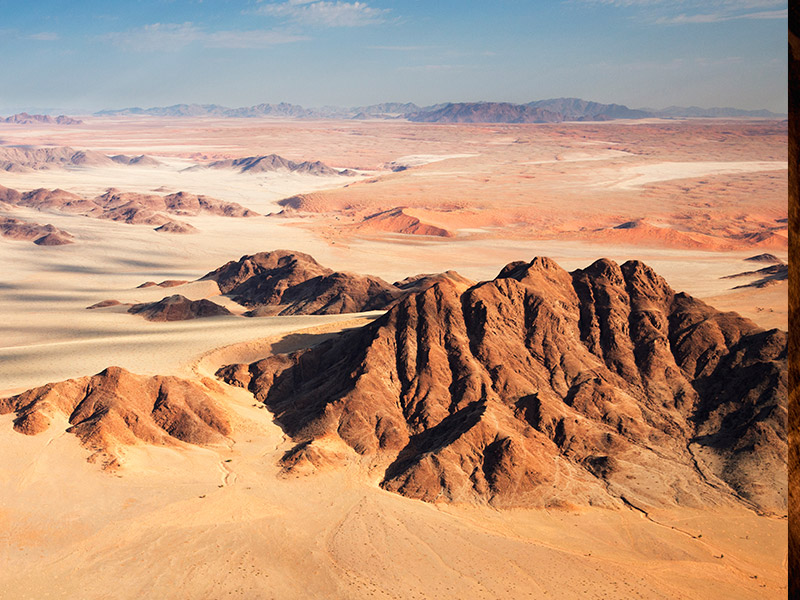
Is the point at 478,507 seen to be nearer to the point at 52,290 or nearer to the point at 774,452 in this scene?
the point at 774,452

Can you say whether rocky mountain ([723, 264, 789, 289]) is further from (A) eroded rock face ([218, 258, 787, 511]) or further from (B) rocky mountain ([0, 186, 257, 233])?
(B) rocky mountain ([0, 186, 257, 233])

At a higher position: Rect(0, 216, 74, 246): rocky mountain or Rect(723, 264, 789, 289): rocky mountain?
Rect(0, 216, 74, 246): rocky mountain

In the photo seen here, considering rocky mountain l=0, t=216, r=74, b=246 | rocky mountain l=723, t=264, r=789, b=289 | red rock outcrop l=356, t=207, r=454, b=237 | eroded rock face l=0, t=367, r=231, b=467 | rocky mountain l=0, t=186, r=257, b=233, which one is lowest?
rocky mountain l=723, t=264, r=789, b=289

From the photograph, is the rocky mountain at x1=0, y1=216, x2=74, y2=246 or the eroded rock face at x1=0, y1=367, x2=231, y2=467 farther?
the rocky mountain at x1=0, y1=216, x2=74, y2=246

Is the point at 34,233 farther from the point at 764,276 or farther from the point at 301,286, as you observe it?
the point at 764,276

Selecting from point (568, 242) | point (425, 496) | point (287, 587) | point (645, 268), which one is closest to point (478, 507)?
point (425, 496)

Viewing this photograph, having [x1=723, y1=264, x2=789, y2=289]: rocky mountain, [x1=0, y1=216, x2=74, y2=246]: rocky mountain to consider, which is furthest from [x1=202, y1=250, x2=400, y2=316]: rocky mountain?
[x1=723, y1=264, x2=789, y2=289]: rocky mountain

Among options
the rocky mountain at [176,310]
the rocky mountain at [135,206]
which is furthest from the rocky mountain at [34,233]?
the rocky mountain at [176,310]
